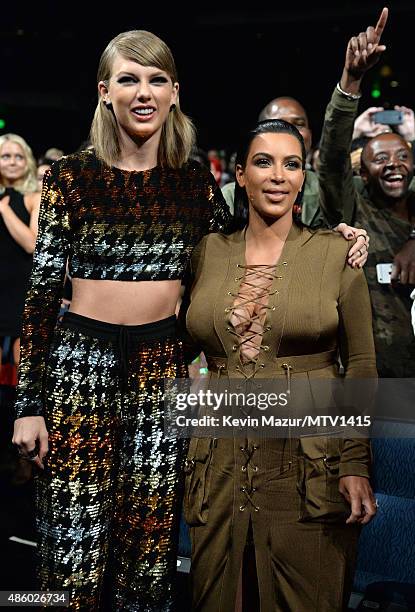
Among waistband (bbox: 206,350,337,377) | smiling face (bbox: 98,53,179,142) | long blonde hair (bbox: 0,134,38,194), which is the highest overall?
long blonde hair (bbox: 0,134,38,194)

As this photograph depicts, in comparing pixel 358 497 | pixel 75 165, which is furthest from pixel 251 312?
pixel 75 165

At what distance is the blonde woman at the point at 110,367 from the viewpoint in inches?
71.7

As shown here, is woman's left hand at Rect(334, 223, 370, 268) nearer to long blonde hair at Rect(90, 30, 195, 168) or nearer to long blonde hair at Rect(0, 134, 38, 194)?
long blonde hair at Rect(90, 30, 195, 168)

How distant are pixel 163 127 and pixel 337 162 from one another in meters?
0.81

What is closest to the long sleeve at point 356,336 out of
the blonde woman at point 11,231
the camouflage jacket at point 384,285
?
the camouflage jacket at point 384,285

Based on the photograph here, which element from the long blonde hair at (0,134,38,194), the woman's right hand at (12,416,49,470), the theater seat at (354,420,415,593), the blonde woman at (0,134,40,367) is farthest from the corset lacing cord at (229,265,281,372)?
the long blonde hair at (0,134,38,194)

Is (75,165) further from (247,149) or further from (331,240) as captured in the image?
(331,240)

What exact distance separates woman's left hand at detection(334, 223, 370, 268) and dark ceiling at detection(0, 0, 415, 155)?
4.77 metres

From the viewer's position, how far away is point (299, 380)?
5.61 feet

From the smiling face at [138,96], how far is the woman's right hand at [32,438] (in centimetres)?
73

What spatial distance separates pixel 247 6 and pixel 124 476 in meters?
6.14

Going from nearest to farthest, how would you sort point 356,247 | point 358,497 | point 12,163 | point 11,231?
1. point 358,497
2. point 356,247
3. point 11,231
4. point 12,163

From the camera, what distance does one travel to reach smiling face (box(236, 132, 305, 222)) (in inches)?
69.3

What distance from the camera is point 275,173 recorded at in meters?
1.75
